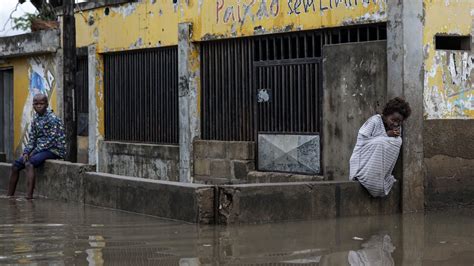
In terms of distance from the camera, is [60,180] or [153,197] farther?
[60,180]

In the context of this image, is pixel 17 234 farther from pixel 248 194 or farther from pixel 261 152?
pixel 261 152

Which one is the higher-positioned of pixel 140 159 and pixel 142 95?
pixel 142 95

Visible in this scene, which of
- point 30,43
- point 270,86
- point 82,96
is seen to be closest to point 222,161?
point 270,86

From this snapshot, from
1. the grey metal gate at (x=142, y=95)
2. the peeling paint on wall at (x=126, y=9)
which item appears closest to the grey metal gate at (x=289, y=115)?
the grey metal gate at (x=142, y=95)

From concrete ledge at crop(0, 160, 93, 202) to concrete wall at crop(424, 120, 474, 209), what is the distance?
15.0 feet

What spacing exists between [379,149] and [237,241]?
2.74m

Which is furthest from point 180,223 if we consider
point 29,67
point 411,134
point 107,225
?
point 29,67

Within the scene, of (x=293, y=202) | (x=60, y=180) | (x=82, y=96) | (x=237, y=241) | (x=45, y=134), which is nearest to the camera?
(x=237, y=241)

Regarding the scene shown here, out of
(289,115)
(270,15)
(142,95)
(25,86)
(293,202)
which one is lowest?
(293,202)

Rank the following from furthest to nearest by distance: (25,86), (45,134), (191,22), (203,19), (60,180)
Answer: (25,86), (191,22), (203,19), (45,134), (60,180)

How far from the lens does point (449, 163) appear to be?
454 inches

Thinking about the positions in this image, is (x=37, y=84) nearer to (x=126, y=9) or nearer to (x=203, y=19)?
(x=126, y=9)

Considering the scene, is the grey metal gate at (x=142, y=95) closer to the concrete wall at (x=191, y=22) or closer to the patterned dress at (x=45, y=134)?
the concrete wall at (x=191, y=22)

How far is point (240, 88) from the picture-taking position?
14.2 metres
